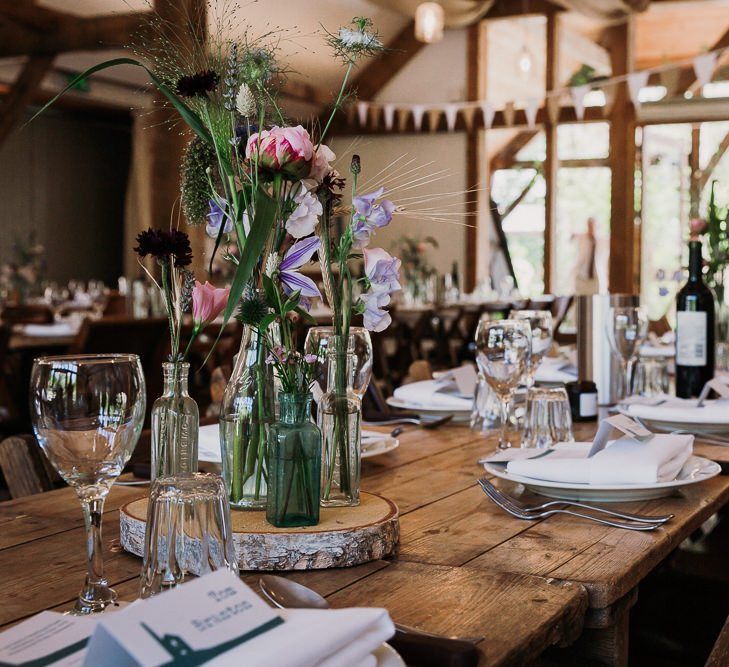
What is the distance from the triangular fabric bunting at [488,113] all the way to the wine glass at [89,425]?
1045 centimetres

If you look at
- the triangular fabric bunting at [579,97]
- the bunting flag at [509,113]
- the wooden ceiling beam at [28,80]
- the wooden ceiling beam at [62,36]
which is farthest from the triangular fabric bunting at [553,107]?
the wooden ceiling beam at [28,80]

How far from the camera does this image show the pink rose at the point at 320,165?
1.14 m

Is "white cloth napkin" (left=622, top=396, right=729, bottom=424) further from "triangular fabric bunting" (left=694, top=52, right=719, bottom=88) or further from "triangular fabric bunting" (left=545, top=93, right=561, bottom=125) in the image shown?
"triangular fabric bunting" (left=545, top=93, right=561, bottom=125)

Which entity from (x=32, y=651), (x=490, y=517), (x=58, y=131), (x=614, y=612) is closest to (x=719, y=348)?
(x=490, y=517)

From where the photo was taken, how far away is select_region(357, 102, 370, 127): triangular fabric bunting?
36.3ft

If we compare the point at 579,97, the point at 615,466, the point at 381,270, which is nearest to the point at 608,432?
the point at 615,466

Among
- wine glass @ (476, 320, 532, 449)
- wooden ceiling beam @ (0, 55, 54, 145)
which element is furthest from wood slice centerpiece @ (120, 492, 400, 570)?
wooden ceiling beam @ (0, 55, 54, 145)

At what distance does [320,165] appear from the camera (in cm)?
114

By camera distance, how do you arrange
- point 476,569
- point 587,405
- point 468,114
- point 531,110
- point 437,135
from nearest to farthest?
point 476,569 < point 587,405 < point 531,110 < point 468,114 < point 437,135

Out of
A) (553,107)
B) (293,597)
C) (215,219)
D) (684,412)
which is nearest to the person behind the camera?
(293,597)

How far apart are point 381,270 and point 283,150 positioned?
0.62 ft

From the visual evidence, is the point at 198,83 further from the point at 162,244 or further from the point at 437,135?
the point at 437,135

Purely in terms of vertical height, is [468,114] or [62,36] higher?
[62,36]

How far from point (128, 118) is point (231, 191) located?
1126 cm
